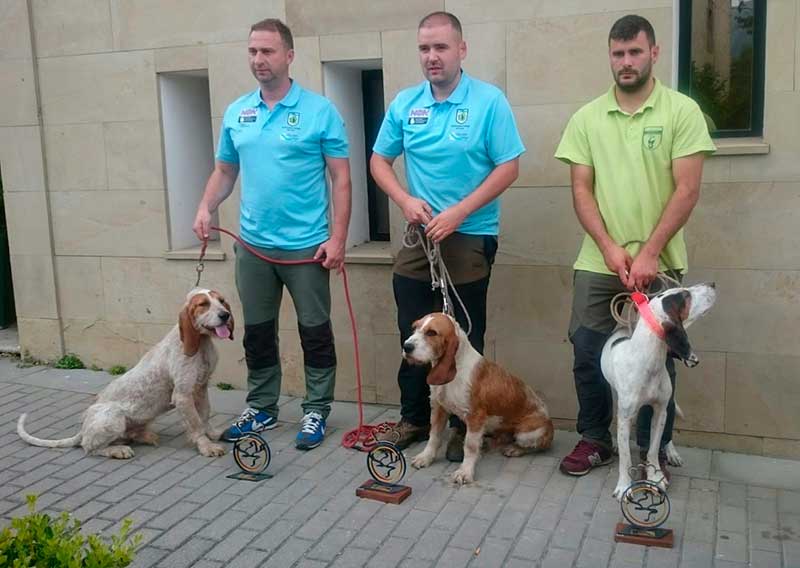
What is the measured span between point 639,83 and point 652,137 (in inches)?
11.2

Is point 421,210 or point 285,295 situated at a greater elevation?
point 421,210

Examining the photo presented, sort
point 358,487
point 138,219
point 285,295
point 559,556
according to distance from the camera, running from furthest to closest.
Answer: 1. point 138,219
2. point 285,295
3. point 358,487
4. point 559,556

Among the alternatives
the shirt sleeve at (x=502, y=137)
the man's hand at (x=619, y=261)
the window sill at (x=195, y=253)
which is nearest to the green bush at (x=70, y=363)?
the window sill at (x=195, y=253)

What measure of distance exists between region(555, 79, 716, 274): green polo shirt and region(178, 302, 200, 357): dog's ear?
2.34 m

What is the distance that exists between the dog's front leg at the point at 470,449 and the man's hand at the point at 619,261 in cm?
109

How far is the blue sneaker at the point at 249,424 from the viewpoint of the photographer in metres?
5.56

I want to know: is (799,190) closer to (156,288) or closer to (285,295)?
(285,295)

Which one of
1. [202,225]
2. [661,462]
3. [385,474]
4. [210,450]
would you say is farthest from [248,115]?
[661,462]

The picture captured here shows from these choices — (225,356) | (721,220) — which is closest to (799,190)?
(721,220)

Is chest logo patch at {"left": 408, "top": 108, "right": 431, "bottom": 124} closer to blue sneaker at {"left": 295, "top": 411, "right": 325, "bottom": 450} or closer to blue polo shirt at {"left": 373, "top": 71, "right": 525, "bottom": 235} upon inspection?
blue polo shirt at {"left": 373, "top": 71, "right": 525, "bottom": 235}

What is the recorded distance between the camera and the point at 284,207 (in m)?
5.33

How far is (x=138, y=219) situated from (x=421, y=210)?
10.1 feet

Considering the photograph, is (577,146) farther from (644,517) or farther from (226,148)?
(226,148)

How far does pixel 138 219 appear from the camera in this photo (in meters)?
6.93
